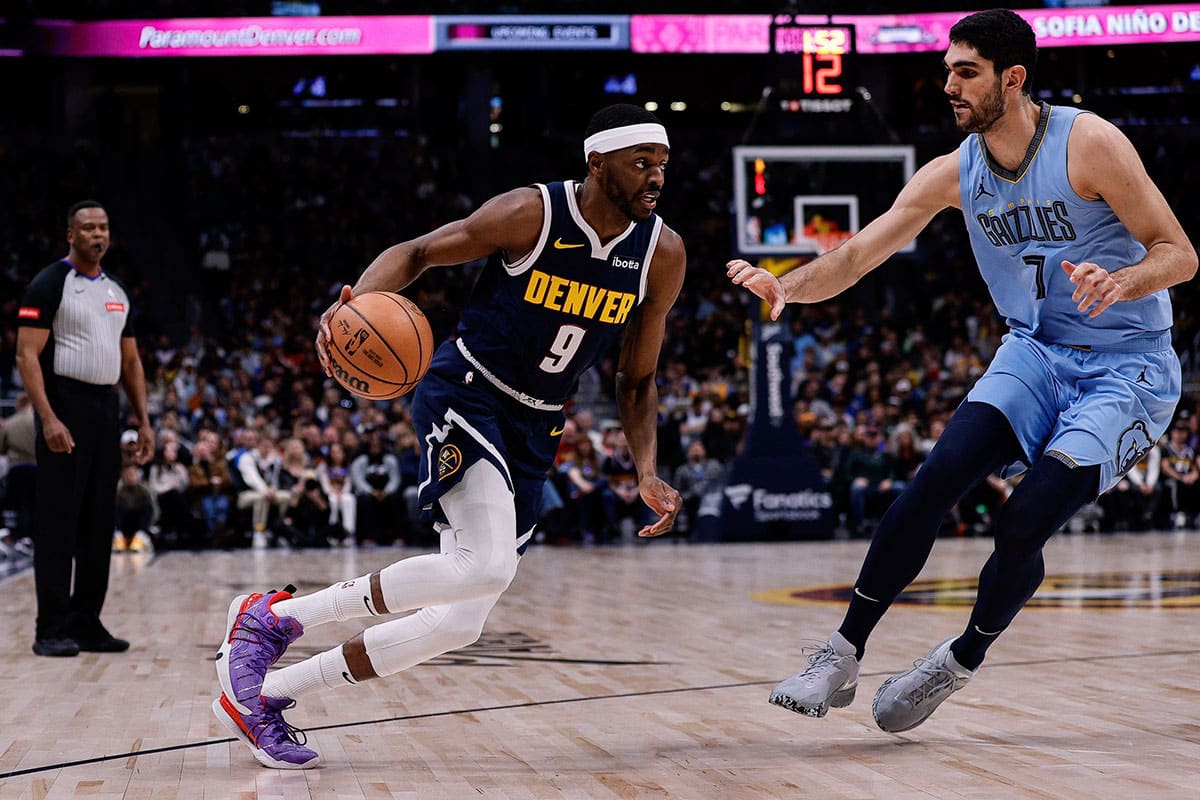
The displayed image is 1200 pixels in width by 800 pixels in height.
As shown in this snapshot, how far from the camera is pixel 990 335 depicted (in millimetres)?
20812

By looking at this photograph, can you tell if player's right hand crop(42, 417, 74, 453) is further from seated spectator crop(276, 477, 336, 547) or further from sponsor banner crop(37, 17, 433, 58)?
sponsor banner crop(37, 17, 433, 58)

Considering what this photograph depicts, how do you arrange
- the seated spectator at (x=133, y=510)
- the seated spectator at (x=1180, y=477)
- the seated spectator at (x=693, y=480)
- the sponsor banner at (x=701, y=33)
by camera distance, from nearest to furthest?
the seated spectator at (x=133, y=510) < the seated spectator at (x=693, y=480) < the seated spectator at (x=1180, y=477) < the sponsor banner at (x=701, y=33)

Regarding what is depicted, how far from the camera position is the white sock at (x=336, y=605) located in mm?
4027

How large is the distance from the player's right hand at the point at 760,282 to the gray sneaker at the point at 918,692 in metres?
1.14

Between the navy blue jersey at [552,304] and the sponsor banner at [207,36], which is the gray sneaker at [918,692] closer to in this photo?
the navy blue jersey at [552,304]

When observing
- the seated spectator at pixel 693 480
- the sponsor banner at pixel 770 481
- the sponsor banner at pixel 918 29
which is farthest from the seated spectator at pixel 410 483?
the sponsor banner at pixel 918 29

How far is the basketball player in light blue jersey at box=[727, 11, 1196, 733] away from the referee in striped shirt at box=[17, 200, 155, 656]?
3771mm

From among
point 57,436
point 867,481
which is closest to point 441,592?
point 57,436

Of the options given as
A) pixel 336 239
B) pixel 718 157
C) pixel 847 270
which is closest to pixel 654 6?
pixel 718 157

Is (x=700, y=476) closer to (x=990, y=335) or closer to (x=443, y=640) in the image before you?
(x=990, y=335)

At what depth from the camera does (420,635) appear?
4.07m

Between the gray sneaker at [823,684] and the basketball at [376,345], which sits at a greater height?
the basketball at [376,345]

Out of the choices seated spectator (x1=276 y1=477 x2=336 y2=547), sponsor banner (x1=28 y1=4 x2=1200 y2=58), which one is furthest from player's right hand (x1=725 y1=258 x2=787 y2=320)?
sponsor banner (x1=28 y1=4 x2=1200 y2=58)

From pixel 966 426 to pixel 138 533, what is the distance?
11.9 metres
